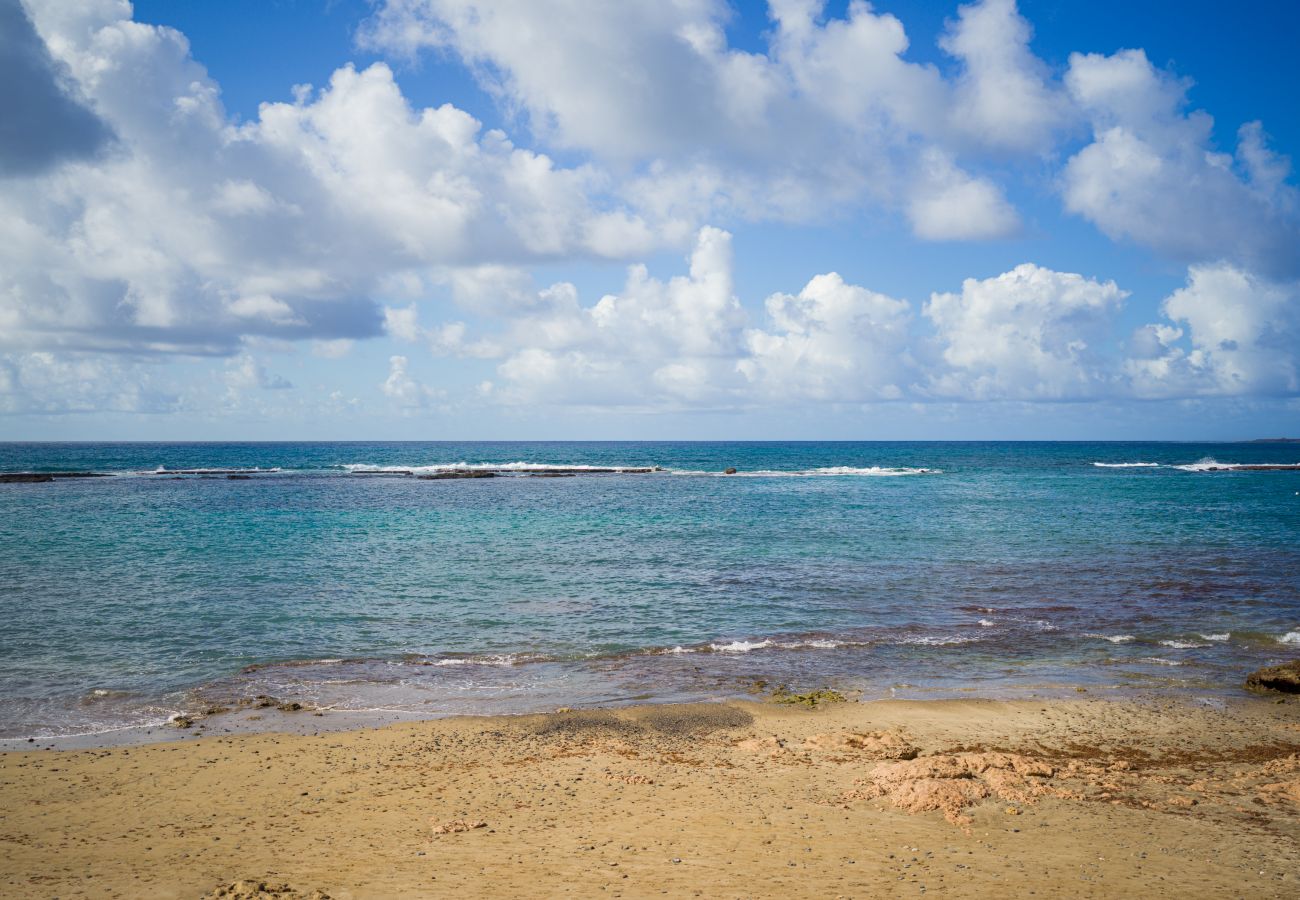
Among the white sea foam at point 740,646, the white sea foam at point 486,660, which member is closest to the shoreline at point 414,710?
the white sea foam at point 740,646

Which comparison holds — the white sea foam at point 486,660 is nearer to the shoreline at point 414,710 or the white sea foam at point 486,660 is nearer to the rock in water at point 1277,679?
the shoreline at point 414,710

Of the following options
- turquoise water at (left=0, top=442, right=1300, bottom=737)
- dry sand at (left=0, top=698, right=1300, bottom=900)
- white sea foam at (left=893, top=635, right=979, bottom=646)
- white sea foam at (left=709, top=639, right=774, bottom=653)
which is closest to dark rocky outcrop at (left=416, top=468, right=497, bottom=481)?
turquoise water at (left=0, top=442, right=1300, bottom=737)

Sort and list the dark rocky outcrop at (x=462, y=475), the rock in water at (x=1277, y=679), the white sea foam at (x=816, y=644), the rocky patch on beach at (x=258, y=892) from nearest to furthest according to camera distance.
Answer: the rocky patch on beach at (x=258, y=892) < the rock in water at (x=1277, y=679) < the white sea foam at (x=816, y=644) < the dark rocky outcrop at (x=462, y=475)

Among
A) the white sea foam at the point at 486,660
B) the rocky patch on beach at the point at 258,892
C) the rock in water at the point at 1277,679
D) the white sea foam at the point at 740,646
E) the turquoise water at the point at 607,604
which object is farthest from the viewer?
the white sea foam at the point at 740,646

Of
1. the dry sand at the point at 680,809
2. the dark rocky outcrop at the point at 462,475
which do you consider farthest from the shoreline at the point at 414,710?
the dark rocky outcrop at the point at 462,475

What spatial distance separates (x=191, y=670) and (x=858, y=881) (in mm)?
15071

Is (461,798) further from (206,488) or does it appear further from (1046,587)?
(206,488)

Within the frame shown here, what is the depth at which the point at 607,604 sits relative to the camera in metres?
22.8

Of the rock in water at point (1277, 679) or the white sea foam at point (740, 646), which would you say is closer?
the rock in water at point (1277, 679)

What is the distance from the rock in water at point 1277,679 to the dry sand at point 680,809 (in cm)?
182

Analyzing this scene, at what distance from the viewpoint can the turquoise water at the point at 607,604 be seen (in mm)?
15648

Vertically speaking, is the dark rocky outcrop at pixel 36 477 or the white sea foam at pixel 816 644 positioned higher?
the dark rocky outcrop at pixel 36 477

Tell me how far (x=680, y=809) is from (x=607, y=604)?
13388 millimetres

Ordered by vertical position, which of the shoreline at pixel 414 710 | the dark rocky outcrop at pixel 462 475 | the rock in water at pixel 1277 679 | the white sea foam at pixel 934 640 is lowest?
the white sea foam at pixel 934 640
